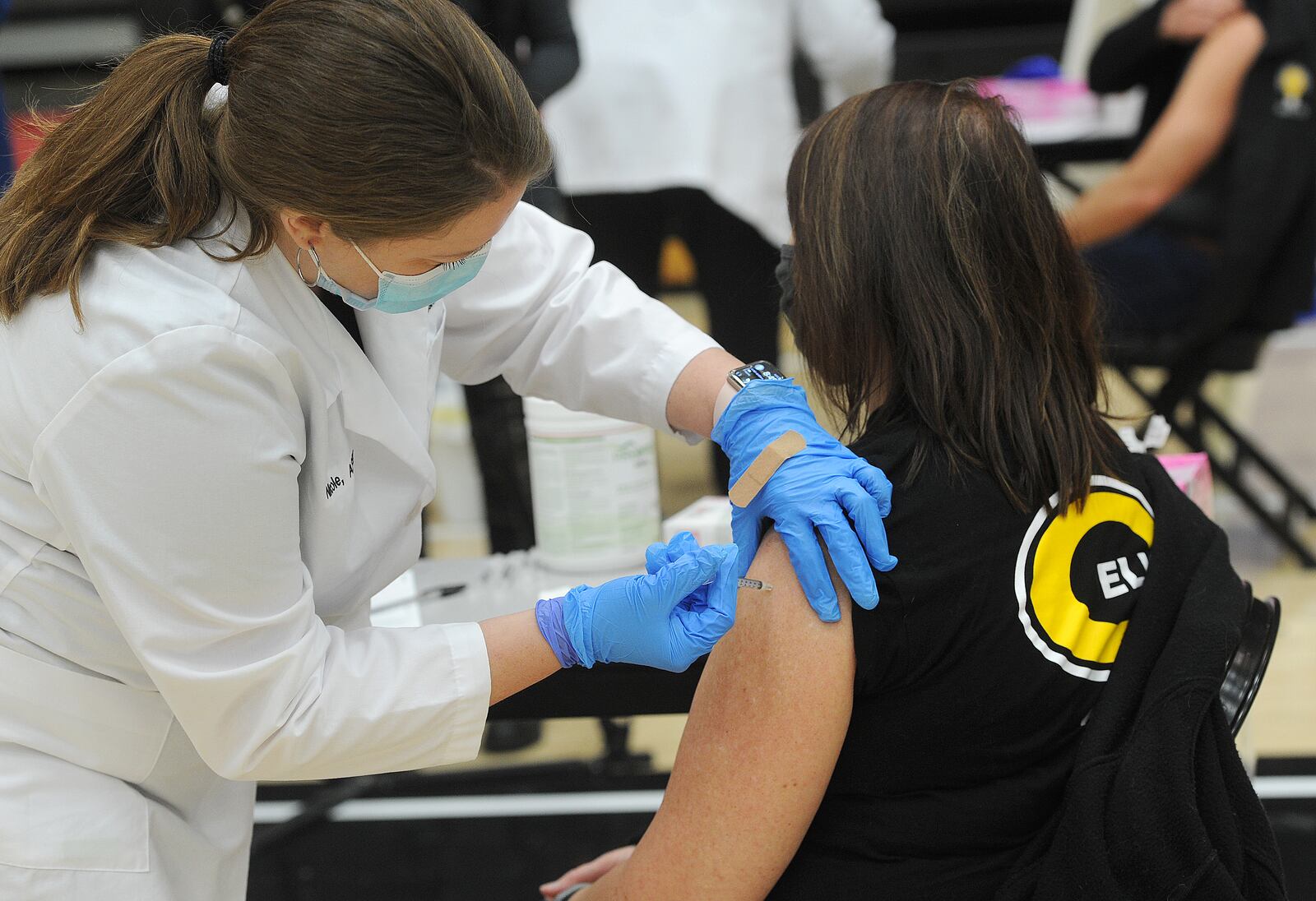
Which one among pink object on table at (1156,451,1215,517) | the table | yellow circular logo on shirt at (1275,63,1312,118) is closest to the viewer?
pink object on table at (1156,451,1215,517)

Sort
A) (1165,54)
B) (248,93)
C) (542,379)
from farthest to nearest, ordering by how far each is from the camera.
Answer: (1165,54)
(542,379)
(248,93)

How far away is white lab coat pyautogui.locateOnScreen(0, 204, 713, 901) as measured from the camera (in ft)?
3.05

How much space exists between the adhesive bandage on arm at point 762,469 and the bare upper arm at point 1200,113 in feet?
6.91

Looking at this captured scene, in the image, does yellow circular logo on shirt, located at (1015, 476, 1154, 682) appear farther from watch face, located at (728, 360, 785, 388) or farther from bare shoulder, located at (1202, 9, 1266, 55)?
bare shoulder, located at (1202, 9, 1266, 55)

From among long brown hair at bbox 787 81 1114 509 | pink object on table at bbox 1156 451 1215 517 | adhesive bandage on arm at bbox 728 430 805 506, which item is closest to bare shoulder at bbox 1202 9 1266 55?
pink object on table at bbox 1156 451 1215 517

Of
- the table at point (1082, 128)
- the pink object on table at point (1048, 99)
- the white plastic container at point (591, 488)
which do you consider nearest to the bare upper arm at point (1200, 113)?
the table at point (1082, 128)

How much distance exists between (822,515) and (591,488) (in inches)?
23.0

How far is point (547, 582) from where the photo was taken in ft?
5.14

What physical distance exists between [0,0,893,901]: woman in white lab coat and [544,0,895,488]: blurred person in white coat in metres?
1.48

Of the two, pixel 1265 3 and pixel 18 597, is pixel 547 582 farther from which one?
pixel 1265 3

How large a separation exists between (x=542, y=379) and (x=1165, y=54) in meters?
2.23

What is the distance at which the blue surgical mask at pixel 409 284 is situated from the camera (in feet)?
3.41

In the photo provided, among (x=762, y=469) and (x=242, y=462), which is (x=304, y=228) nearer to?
(x=242, y=462)

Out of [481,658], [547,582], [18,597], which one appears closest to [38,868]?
[18,597]
